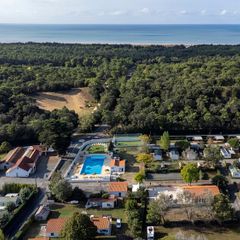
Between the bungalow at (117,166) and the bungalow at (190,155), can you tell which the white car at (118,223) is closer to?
the bungalow at (117,166)

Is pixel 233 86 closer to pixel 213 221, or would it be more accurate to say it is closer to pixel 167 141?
pixel 167 141

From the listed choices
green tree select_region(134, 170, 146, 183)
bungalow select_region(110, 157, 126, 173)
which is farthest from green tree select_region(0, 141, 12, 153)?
green tree select_region(134, 170, 146, 183)

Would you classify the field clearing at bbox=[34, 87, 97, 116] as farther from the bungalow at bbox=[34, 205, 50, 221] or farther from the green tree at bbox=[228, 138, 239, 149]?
the bungalow at bbox=[34, 205, 50, 221]

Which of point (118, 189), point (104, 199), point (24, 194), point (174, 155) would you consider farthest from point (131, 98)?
point (24, 194)

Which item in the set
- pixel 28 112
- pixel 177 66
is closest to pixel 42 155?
pixel 28 112

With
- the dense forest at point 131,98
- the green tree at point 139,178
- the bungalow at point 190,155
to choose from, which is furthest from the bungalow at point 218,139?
the green tree at point 139,178
